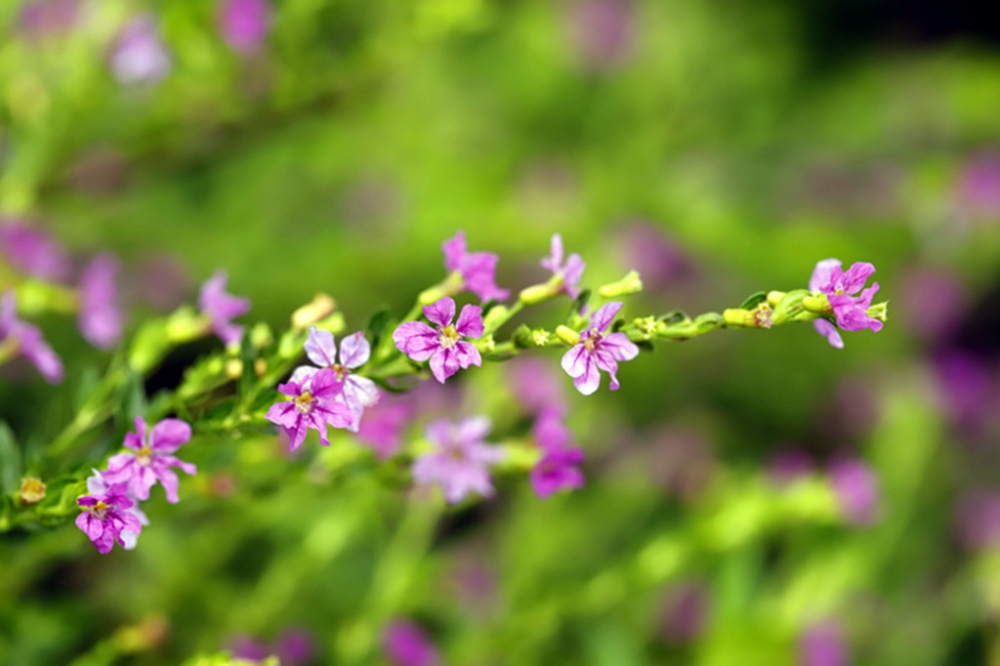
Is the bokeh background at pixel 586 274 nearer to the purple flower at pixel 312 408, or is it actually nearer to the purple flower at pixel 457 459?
the purple flower at pixel 457 459

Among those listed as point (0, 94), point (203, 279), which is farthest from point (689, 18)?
point (0, 94)

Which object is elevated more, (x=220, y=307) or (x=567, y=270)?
(x=220, y=307)

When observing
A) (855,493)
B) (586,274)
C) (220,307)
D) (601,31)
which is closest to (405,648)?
(220,307)

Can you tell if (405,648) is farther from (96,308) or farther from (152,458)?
(152,458)

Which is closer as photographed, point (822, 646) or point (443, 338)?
point (443, 338)

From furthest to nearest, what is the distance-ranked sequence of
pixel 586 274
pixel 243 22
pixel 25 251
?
pixel 586 274, pixel 243 22, pixel 25 251

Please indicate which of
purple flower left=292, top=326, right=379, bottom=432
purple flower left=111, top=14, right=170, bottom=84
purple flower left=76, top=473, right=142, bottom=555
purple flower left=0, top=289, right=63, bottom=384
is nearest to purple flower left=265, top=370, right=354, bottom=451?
purple flower left=292, top=326, right=379, bottom=432

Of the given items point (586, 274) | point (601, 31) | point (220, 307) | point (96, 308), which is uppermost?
point (601, 31)

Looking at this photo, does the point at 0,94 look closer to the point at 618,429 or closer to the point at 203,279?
the point at 203,279

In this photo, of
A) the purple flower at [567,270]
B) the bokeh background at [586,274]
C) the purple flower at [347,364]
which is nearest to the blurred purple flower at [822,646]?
the bokeh background at [586,274]
